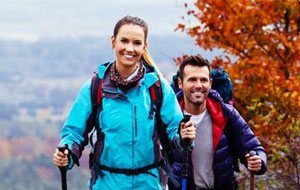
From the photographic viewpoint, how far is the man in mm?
5199

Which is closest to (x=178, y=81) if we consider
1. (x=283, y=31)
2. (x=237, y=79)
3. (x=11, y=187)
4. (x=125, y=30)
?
(x=125, y=30)

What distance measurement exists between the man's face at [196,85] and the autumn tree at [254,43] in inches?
221

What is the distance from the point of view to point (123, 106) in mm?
4398

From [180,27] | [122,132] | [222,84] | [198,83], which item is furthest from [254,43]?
[122,132]

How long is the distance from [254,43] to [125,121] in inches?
362

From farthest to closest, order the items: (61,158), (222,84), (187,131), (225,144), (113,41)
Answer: (222,84)
(225,144)
(113,41)
(187,131)
(61,158)

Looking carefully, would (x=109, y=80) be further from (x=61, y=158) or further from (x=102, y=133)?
(x=61, y=158)

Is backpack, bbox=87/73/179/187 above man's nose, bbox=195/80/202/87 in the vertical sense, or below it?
below

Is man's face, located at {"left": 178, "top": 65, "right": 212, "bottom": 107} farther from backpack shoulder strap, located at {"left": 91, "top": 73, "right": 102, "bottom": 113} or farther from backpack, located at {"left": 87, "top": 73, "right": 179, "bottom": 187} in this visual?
backpack shoulder strap, located at {"left": 91, "top": 73, "right": 102, "bottom": 113}

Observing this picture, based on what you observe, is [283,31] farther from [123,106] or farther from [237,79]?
[123,106]

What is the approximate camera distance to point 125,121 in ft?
14.4

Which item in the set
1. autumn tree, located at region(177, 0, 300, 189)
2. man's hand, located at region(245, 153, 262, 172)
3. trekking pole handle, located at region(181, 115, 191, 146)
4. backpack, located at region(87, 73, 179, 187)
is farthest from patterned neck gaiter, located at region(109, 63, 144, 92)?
autumn tree, located at region(177, 0, 300, 189)

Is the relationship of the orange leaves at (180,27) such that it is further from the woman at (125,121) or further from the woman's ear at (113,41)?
the woman at (125,121)

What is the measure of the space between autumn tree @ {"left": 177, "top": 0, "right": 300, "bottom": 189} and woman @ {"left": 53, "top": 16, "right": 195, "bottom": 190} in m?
6.45
